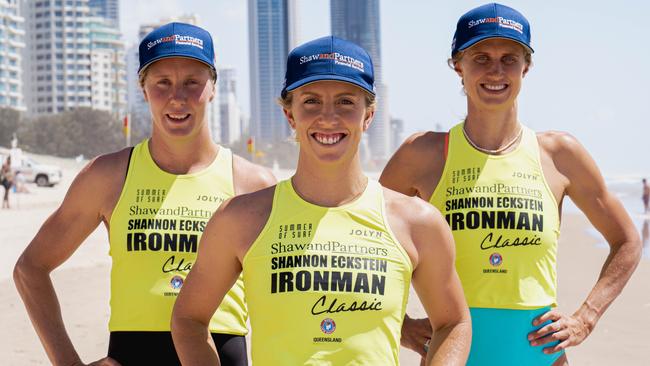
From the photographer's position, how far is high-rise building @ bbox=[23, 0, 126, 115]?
133 metres

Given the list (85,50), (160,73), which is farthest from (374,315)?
(85,50)

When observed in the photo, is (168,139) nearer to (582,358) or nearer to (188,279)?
(188,279)

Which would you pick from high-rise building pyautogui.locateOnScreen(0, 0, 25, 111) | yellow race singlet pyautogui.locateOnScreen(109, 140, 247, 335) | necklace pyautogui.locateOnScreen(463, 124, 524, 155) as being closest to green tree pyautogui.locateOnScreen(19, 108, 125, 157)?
high-rise building pyautogui.locateOnScreen(0, 0, 25, 111)

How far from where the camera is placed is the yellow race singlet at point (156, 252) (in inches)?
118

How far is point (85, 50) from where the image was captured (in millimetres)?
136125

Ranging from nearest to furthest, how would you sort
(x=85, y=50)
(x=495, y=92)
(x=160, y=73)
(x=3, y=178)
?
(x=160, y=73), (x=495, y=92), (x=3, y=178), (x=85, y=50)

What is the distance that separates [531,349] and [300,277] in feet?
3.96

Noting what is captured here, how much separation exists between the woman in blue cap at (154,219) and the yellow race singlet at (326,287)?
62 cm

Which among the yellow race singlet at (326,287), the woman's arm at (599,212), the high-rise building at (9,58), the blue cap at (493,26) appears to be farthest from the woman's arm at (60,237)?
the high-rise building at (9,58)

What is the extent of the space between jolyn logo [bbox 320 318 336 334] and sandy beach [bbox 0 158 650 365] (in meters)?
1.03

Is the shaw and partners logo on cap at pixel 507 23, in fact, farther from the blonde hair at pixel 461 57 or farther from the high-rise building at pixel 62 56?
the high-rise building at pixel 62 56

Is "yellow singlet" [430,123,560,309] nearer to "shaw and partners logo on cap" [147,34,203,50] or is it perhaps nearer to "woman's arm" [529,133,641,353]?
"woman's arm" [529,133,641,353]

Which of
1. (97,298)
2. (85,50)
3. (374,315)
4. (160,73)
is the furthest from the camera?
(85,50)

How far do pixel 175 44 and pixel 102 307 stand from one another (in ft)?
26.8
